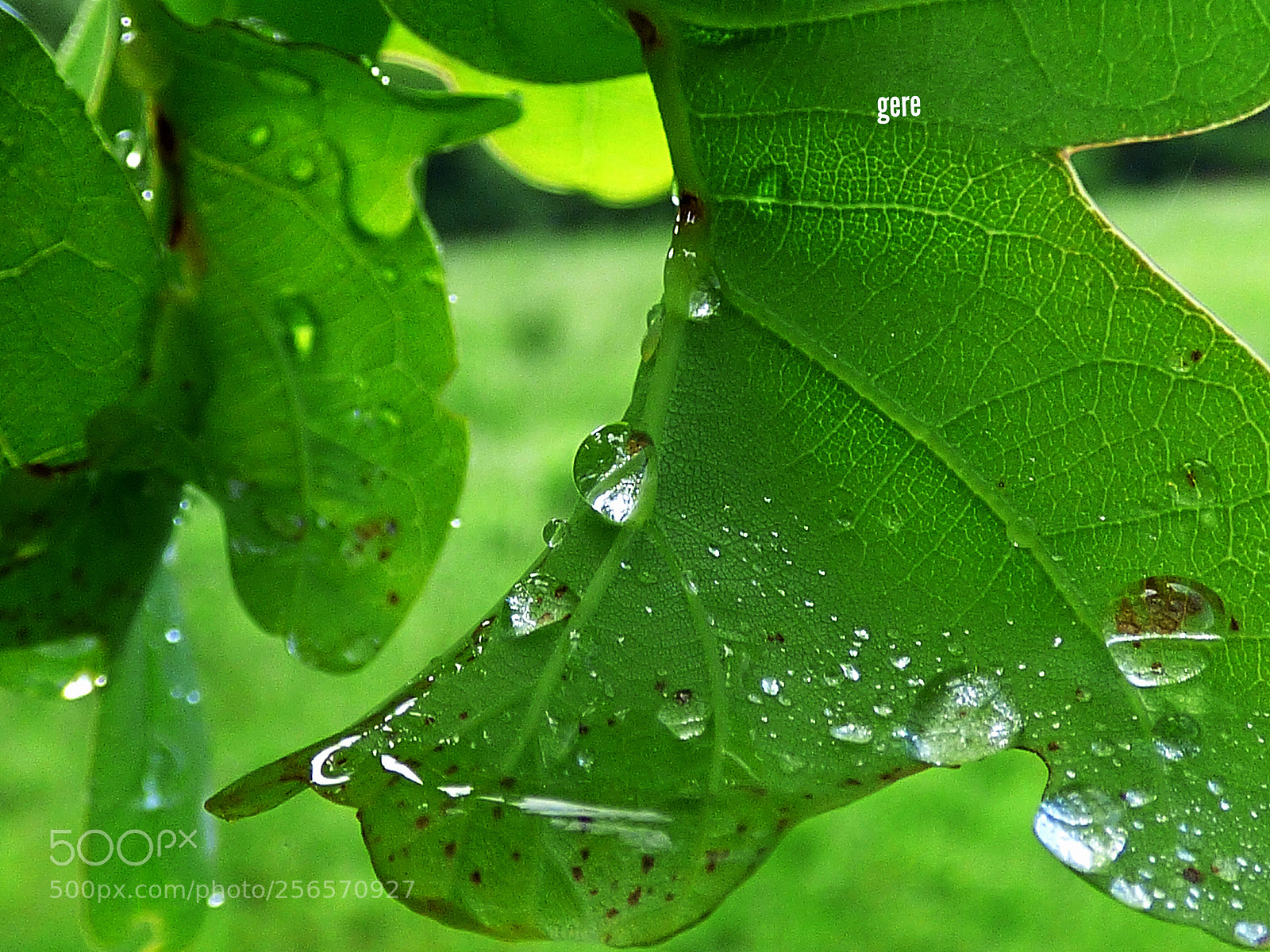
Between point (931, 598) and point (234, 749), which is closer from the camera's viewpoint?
point (931, 598)

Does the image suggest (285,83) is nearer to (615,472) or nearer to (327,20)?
(327,20)

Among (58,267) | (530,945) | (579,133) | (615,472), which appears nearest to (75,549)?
(58,267)

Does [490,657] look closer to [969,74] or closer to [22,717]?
[969,74]

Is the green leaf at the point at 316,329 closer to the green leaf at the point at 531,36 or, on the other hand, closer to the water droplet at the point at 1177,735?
the green leaf at the point at 531,36

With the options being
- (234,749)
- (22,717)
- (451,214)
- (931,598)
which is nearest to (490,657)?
(931,598)

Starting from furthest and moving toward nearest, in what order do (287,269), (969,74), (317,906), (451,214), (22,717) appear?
(451,214)
(22,717)
(317,906)
(287,269)
(969,74)

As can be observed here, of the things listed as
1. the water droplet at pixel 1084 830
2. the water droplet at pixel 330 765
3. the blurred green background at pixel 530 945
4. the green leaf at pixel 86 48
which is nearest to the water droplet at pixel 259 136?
the green leaf at pixel 86 48

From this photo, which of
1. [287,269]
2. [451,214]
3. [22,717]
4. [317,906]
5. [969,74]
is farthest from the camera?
[451,214]
